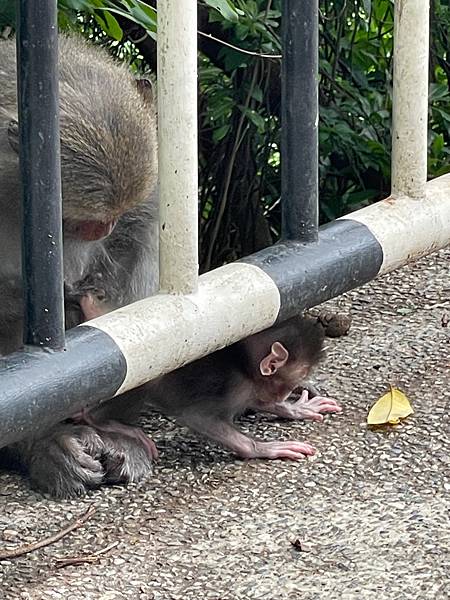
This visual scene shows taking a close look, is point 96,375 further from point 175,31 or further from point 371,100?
point 371,100

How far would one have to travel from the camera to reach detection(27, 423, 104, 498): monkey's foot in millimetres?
2693

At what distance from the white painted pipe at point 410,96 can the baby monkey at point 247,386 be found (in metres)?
0.44

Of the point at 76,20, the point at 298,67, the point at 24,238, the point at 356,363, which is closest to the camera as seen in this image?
the point at 24,238

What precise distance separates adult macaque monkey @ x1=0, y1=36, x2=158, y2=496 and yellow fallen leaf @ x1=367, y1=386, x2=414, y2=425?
0.51m

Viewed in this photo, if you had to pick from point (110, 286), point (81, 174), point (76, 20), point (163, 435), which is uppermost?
point (76, 20)

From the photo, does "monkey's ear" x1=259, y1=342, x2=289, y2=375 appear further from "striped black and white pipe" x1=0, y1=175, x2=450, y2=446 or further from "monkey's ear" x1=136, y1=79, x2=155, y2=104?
"monkey's ear" x1=136, y1=79, x2=155, y2=104

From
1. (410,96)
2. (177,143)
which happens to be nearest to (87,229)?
(177,143)

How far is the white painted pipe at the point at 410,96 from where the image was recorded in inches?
110

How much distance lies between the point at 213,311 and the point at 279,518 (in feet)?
1.32

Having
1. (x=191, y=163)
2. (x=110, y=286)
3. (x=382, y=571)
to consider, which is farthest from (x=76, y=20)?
(x=382, y=571)

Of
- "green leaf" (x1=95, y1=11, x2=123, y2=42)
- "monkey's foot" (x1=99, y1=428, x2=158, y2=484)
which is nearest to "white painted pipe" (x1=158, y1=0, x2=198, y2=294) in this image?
"monkey's foot" (x1=99, y1=428, x2=158, y2=484)

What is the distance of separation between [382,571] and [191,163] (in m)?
0.78

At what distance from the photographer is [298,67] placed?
2652mm

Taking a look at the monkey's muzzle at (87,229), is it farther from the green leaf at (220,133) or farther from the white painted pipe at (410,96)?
the green leaf at (220,133)
